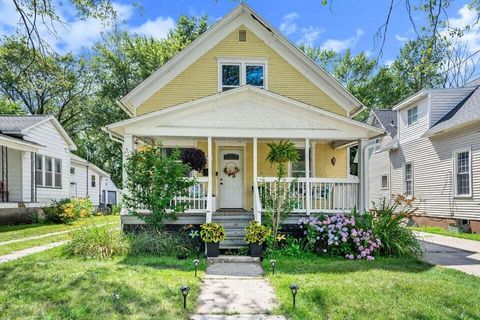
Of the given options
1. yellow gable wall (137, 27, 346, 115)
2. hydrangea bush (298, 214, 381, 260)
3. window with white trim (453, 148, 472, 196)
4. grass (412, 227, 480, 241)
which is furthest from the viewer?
window with white trim (453, 148, 472, 196)

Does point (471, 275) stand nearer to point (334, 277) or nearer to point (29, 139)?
point (334, 277)

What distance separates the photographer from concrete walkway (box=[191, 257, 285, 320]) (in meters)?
4.70

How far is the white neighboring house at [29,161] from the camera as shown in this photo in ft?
52.6

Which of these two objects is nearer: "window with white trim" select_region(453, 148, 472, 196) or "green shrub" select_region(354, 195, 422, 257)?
"green shrub" select_region(354, 195, 422, 257)

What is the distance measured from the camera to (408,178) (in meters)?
18.8

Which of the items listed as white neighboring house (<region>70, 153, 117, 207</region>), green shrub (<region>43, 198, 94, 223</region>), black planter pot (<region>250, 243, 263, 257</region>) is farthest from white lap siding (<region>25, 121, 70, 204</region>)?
black planter pot (<region>250, 243, 263, 257</region>)

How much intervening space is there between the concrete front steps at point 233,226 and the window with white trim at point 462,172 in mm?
9135

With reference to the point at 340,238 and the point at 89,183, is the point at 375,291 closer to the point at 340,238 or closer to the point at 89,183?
the point at 340,238

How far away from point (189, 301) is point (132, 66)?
27.2 m

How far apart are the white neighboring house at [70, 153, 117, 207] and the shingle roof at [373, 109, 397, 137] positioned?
19.6 metres

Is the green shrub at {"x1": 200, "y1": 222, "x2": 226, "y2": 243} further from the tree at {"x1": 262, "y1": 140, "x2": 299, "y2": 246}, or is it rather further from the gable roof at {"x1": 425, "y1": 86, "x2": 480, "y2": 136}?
the gable roof at {"x1": 425, "y1": 86, "x2": 480, "y2": 136}

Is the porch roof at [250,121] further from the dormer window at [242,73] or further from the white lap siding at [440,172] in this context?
the white lap siding at [440,172]

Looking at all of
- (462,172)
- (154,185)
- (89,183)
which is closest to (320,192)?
(154,185)

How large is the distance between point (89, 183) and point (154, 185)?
2002 cm
